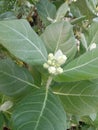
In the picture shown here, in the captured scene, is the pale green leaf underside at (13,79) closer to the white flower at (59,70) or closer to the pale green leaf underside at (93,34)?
the white flower at (59,70)

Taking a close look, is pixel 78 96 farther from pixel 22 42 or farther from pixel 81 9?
pixel 81 9

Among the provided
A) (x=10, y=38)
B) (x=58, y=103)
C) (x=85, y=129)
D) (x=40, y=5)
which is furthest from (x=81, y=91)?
(x=85, y=129)

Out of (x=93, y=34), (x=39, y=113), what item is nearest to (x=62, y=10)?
(x=93, y=34)

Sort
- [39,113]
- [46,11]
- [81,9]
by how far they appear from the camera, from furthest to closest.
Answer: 1. [81,9]
2. [46,11]
3. [39,113]

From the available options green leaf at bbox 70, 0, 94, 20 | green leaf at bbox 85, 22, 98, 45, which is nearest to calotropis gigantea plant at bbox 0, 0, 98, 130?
green leaf at bbox 85, 22, 98, 45

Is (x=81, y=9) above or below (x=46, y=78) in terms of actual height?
above

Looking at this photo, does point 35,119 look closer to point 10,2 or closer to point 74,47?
point 74,47
